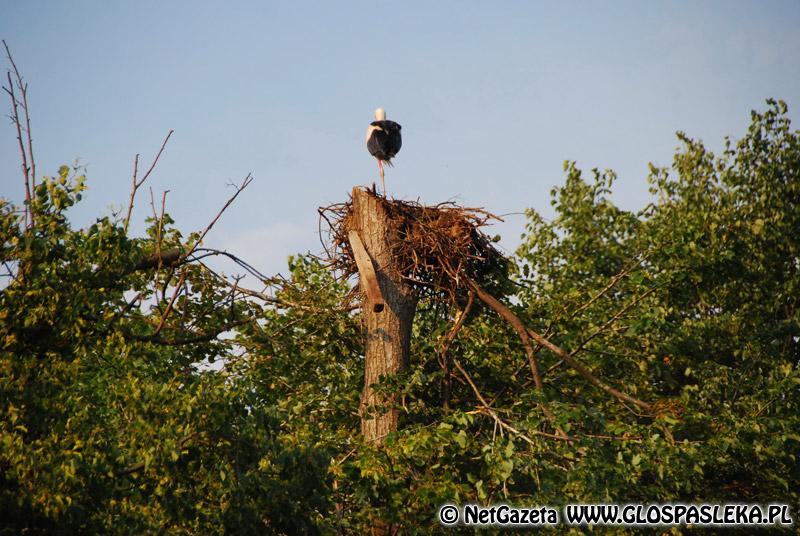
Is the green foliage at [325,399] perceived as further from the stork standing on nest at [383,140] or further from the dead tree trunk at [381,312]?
the stork standing on nest at [383,140]

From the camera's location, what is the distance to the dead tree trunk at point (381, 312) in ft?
24.0

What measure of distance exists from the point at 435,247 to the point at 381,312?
884mm

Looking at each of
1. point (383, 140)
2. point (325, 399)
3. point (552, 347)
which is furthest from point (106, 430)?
point (383, 140)

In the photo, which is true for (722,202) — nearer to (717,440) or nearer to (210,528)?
(717,440)

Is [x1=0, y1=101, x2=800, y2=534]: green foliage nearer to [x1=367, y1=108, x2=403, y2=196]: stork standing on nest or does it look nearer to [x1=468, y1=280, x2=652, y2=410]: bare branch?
[x1=468, y1=280, x2=652, y2=410]: bare branch

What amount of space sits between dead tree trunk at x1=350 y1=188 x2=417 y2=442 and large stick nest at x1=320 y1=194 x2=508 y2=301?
4.7 inches

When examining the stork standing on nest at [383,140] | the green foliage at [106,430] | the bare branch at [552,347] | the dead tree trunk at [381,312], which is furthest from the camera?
the stork standing on nest at [383,140]

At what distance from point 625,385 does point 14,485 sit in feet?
23.6

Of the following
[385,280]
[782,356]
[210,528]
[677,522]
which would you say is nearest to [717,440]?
[677,522]

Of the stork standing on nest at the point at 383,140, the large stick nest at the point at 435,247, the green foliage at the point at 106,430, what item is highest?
the stork standing on nest at the point at 383,140

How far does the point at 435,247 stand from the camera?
304 inches

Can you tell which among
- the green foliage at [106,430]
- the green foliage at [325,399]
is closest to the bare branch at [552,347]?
the green foliage at [325,399]

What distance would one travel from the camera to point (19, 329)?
4859 mm

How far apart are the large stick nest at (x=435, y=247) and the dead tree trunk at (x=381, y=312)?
0.39 ft
